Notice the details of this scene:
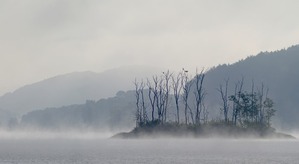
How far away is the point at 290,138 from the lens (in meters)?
136

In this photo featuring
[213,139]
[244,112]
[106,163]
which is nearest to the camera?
[106,163]

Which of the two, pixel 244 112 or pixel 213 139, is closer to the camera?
pixel 213 139

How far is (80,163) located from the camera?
54.6m

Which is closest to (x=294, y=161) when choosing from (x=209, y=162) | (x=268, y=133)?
(x=209, y=162)

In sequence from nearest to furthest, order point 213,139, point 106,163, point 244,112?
point 106,163
point 213,139
point 244,112

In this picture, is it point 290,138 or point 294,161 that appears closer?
point 294,161

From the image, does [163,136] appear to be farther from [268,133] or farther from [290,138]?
[290,138]

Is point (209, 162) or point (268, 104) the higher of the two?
point (268, 104)

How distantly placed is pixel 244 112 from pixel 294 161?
76104 millimetres

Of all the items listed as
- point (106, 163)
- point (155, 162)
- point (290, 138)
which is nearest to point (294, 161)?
point (155, 162)

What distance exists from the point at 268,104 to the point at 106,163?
300 feet

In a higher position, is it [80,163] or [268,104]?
[268,104]

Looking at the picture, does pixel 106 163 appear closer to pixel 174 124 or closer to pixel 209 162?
pixel 209 162

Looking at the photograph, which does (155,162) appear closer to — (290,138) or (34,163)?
(34,163)
